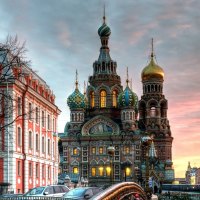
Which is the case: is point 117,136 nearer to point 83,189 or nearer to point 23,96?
point 23,96

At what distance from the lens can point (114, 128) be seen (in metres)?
111

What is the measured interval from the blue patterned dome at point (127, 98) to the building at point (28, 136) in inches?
2030

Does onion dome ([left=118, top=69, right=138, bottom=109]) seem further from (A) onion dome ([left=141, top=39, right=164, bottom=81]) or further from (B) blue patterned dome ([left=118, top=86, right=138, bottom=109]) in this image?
(A) onion dome ([left=141, top=39, right=164, bottom=81])

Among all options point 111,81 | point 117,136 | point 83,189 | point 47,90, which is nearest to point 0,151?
point 47,90

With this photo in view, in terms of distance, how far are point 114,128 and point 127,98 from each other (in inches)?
259

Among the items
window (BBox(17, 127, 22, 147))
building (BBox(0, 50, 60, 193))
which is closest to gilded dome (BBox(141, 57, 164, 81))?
building (BBox(0, 50, 60, 193))

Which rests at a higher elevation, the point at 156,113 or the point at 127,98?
the point at 127,98

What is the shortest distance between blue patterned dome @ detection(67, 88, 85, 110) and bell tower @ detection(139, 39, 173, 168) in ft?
46.8

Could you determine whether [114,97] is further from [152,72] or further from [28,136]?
[28,136]

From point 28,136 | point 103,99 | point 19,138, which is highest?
point 103,99

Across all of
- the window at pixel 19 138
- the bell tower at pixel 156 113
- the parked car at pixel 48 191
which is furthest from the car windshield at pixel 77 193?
the bell tower at pixel 156 113

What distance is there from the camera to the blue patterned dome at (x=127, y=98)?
11256cm

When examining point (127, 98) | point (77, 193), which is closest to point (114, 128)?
point (127, 98)

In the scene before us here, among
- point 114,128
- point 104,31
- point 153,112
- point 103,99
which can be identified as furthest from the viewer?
point 104,31
